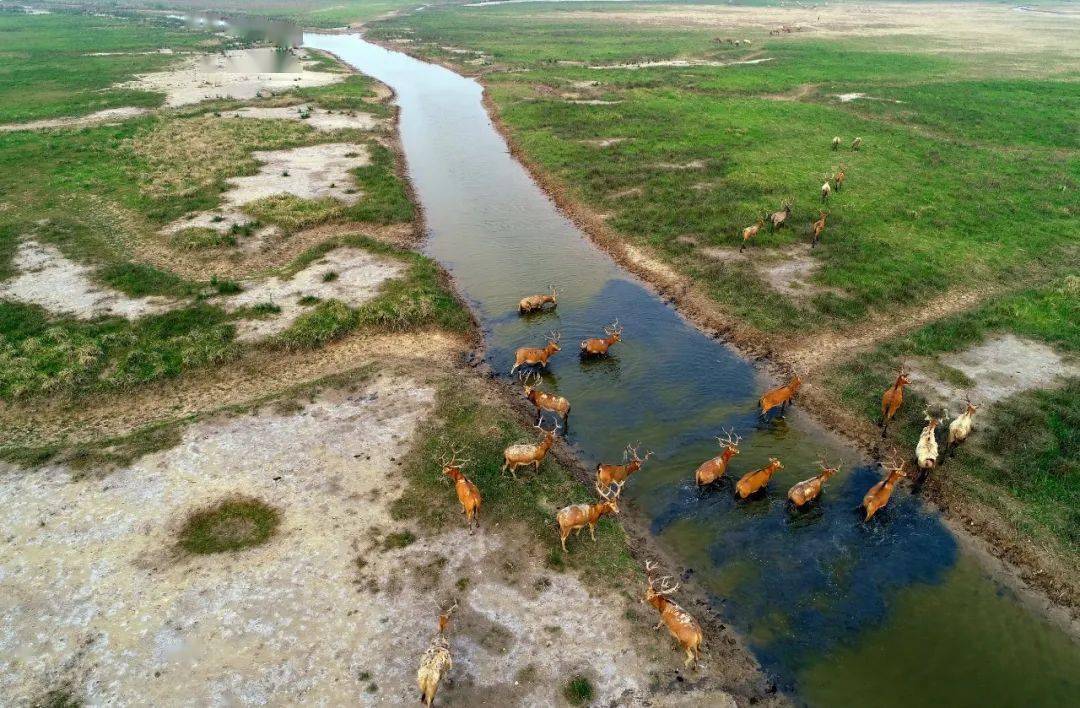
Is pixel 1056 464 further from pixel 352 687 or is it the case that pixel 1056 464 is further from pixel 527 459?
pixel 352 687

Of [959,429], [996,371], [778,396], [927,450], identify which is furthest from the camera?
[996,371]

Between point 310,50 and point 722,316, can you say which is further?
point 310,50

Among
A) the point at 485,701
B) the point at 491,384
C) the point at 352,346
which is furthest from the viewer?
the point at 352,346

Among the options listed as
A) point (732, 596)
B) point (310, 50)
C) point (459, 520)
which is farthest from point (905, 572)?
point (310, 50)

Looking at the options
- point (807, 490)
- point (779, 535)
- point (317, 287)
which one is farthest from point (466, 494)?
point (317, 287)

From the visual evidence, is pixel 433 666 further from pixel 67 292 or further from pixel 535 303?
pixel 67 292

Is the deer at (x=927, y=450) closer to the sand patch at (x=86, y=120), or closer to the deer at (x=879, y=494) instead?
the deer at (x=879, y=494)

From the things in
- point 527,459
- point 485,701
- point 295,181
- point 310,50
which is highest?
point 310,50
